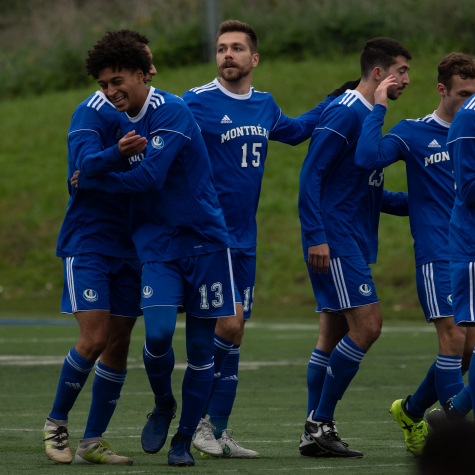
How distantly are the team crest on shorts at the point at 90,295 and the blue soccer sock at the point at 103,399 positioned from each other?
461mm

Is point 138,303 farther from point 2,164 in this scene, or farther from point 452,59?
point 2,164

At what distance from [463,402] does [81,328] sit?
2.09 metres

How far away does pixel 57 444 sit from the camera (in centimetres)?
516

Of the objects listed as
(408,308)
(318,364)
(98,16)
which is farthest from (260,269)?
(98,16)

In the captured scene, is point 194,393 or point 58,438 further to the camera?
point 58,438

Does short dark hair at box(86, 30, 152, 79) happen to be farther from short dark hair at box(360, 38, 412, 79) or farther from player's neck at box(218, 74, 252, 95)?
short dark hair at box(360, 38, 412, 79)

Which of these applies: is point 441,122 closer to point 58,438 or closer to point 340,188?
point 340,188

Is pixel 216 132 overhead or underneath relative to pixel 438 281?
overhead

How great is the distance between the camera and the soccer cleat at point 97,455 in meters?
5.10

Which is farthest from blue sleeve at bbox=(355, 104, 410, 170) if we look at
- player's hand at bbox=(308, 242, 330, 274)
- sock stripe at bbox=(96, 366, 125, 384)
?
sock stripe at bbox=(96, 366, 125, 384)

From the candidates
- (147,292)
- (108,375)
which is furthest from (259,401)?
(147,292)

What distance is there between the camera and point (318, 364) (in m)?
5.93

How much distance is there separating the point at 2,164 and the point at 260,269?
9.55m

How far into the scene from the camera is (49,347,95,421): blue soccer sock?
5234mm
